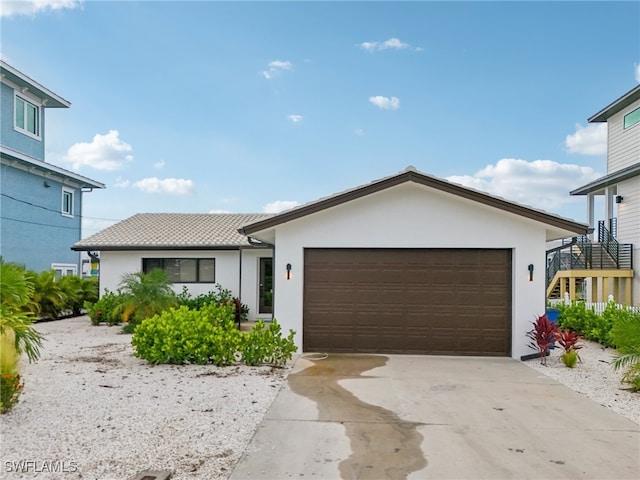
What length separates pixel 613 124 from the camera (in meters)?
22.7

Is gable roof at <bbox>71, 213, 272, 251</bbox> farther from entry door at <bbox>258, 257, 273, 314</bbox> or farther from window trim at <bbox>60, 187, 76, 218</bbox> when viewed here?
window trim at <bbox>60, 187, 76, 218</bbox>

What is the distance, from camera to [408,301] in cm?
1016

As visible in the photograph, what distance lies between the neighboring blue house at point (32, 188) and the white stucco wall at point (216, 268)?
4.65 meters

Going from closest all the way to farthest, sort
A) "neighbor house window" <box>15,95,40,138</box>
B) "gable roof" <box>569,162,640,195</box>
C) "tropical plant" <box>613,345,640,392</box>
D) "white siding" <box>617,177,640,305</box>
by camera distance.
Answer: "tropical plant" <box>613,345,640,392</box>, "neighbor house window" <box>15,95,40,138</box>, "gable roof" <box>569,162,640,195</box>, "white siding" <box>617,177,640,305</box>

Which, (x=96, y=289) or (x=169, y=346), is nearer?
(x=169, y=346)

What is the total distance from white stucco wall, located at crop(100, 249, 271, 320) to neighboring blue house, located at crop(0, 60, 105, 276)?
15.3 feet

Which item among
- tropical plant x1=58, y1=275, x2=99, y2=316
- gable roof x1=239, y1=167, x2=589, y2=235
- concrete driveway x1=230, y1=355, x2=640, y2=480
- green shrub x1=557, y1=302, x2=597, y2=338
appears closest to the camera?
concrete driveway x1=230, y1=355, x2=640, y2=480

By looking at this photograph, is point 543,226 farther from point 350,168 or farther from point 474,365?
point 350,168

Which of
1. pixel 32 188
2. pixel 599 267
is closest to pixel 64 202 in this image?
pixel 32 188

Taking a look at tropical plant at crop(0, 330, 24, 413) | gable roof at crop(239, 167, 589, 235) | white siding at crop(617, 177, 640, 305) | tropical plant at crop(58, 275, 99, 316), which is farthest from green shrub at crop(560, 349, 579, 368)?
tropical plant at crop(58, 275, 99, 316)

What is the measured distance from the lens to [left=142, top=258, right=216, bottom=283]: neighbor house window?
15.8 metres

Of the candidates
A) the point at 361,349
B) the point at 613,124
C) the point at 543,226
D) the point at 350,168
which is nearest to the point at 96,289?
the point at 350,168

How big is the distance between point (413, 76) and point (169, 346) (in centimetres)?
1238

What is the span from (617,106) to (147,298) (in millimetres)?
21858
